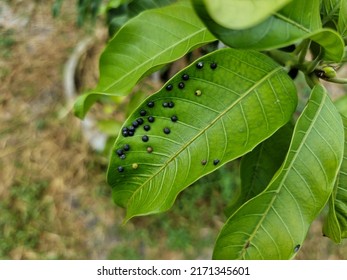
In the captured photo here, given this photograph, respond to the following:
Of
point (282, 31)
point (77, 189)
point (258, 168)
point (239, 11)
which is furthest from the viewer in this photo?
point (77, 189)

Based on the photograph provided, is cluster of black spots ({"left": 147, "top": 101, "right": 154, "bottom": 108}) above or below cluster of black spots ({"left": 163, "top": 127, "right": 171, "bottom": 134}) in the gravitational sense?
above

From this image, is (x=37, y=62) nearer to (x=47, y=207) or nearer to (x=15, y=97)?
(x=15, y=97)

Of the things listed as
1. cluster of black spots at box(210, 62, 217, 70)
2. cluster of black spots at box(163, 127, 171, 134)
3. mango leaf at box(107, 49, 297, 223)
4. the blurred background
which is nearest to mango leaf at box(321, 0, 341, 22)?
mango leaf at box(107, 49, 297, 223)

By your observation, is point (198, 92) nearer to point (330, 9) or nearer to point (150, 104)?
point (150, 104)

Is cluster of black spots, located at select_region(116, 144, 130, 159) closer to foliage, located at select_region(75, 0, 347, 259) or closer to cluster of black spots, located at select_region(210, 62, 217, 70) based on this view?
foliage, located at select_region(75, 0, 347, 259)

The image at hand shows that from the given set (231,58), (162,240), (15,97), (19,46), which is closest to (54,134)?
(15,97)

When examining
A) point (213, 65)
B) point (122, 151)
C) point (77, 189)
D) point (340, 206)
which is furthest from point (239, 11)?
point (77, 189)

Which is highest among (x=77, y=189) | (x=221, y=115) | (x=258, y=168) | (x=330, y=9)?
(x=330, y=9)
